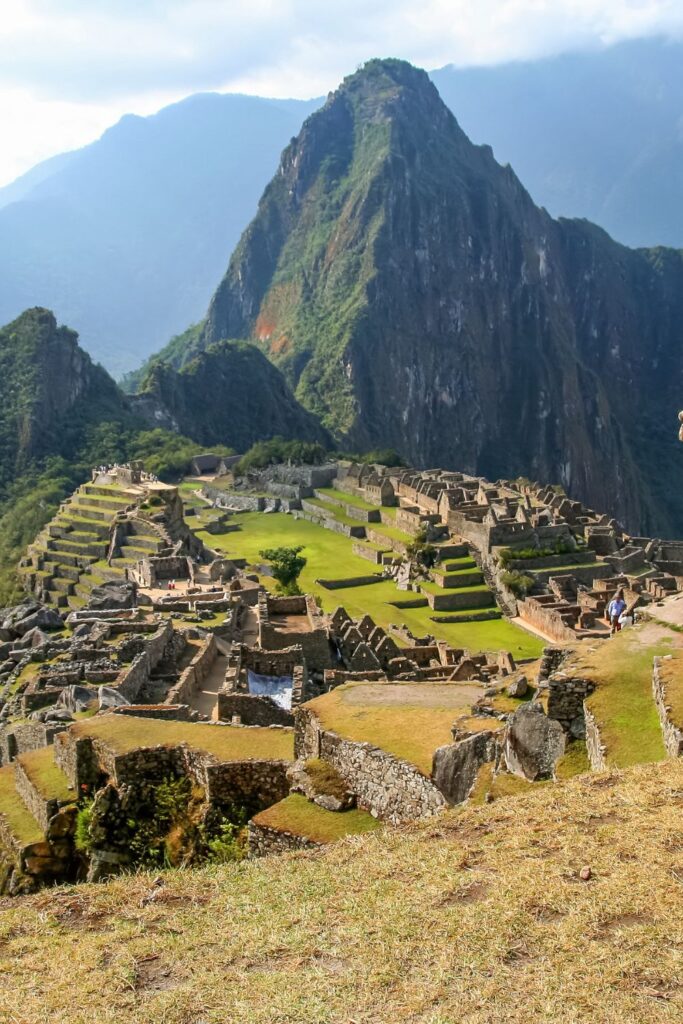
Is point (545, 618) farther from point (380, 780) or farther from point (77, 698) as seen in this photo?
point (380, 780)

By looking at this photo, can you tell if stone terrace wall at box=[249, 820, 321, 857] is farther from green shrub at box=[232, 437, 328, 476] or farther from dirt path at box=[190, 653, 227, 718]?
green shrub at box=[232, 437, 328, 476]

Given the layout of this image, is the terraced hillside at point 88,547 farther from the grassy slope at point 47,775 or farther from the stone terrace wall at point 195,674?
the grassy slope at point 47,775

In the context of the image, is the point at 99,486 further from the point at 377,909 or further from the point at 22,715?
the point at 377,909

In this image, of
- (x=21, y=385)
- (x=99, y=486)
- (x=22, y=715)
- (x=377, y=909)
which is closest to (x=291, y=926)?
(x=377, y=909)

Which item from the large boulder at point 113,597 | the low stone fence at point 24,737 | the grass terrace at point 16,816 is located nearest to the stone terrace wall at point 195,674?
the low stone fence at point 24,737

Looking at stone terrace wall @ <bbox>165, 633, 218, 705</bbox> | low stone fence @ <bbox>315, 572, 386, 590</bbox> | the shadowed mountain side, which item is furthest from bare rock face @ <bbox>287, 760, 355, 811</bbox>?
the shadowed mountain side
